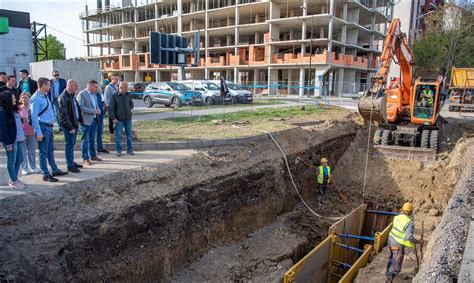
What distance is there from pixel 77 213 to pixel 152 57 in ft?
32.8

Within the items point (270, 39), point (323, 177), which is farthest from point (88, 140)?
point (270, 39)

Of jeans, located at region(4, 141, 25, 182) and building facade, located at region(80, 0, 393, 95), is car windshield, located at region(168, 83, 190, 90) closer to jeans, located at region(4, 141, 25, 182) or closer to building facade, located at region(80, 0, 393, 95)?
building facade, located at region(80, 0, 393, 95)

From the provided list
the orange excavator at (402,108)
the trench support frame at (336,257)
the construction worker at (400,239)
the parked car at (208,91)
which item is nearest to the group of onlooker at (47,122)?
the trench support frame at (336,257)

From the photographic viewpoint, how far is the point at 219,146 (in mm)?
10117

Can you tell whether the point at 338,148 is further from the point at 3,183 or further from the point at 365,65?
the point at 365,65

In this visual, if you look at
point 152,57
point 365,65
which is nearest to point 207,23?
point 365,65

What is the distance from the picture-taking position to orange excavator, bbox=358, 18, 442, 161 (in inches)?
463

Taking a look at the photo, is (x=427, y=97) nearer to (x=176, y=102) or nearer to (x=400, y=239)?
(x=400, y=239)

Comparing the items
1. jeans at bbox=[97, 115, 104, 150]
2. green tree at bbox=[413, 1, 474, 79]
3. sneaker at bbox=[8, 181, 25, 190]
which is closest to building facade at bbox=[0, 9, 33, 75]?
jeans at bbox=[97, 115, 104, 150]

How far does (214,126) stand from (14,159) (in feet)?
24.8

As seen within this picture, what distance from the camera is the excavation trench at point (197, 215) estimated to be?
550cm

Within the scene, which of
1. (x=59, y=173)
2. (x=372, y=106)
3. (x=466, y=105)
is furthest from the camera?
(x=466, y=105)

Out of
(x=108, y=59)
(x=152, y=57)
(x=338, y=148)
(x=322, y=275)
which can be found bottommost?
(x=322, y=275)

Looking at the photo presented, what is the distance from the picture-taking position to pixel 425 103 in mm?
13078
